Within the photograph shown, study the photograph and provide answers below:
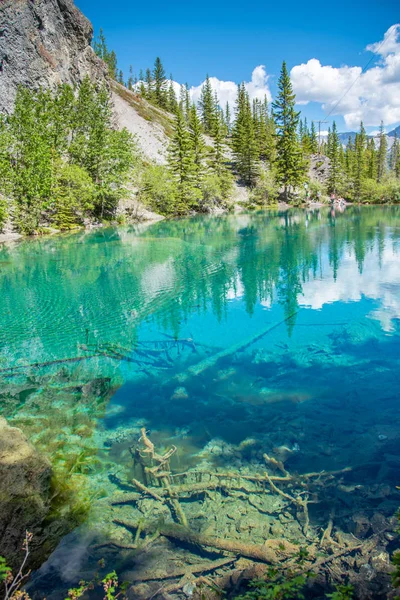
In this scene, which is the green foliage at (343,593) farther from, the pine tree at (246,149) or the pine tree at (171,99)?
the pine tree at (171,99)

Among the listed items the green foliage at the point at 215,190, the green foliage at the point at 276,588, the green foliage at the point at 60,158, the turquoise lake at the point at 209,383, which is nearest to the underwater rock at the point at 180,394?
the turquoise lake at the point at 209,383

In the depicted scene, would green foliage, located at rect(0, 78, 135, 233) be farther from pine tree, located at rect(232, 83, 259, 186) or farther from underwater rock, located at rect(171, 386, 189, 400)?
underwater rock, located at rect(171, 386, 189, 400)

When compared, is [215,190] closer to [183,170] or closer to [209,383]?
[183,170]

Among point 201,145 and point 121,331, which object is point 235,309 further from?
point 201,145

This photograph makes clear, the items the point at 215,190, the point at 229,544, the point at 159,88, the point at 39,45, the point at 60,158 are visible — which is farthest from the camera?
the point at 159,88

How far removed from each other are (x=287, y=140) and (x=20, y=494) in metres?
82.8

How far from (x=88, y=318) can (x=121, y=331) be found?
2.23 m

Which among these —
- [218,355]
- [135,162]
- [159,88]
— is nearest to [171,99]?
[159,88]

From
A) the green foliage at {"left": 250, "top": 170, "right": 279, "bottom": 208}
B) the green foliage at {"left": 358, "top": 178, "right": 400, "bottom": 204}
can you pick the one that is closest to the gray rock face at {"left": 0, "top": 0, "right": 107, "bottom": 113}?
the green foliage at {"left": 250, "top": 170, "right": 279, "bottom": 208}

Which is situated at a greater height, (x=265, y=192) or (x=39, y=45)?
(x=39, y=45)

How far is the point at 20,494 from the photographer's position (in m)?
4.45

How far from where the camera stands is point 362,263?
71.4 ft

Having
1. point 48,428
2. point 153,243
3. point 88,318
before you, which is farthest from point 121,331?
point 153,243

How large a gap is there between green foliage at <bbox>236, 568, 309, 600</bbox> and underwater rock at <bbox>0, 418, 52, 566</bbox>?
2430 mm
